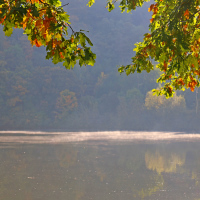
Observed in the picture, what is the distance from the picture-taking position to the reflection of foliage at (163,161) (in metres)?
17.8

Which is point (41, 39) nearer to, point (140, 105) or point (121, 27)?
point (140, 105)

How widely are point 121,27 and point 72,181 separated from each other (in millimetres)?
79746

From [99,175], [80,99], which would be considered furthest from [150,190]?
[80,99]

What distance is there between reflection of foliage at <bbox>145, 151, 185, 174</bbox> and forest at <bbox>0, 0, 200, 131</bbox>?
135 feet

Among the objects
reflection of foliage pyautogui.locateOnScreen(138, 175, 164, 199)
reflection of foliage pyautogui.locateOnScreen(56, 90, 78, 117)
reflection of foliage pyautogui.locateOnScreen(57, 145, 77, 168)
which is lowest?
reflection of foliage pyautogui.locateOnScreen(138, 175, 164, 199)

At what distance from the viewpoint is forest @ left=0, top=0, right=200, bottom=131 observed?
65750 millimetres

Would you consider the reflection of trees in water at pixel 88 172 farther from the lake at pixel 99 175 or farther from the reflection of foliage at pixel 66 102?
the reflection of foliage at pixel 66 102

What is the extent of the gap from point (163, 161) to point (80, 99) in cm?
5436

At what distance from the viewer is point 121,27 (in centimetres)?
9156

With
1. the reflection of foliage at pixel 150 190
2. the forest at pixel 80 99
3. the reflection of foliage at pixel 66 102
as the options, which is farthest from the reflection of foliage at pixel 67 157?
the reflection of foliage at pixel 66 102

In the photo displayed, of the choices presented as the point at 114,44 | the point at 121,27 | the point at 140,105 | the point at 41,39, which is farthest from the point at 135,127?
the point at 41,39

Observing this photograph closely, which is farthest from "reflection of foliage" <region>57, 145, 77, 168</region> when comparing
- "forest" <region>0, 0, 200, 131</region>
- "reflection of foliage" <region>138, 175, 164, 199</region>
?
"forest" <region>0, 0, 200, 131</region>

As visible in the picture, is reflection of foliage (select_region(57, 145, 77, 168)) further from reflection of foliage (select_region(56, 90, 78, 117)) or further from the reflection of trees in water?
reflection of foliage (select_region(56, 90, 78, 117))

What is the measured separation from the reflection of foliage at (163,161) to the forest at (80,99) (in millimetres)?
41298
